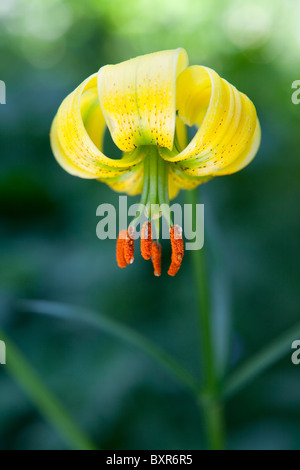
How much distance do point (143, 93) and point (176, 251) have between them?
1.16 feet

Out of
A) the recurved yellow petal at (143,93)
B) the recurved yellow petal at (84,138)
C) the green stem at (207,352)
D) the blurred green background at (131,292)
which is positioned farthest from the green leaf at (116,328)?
the recurved yellow petal at (143,93)

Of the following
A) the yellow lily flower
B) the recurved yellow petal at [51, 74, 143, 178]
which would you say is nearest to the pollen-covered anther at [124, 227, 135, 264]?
the yellow lily flower

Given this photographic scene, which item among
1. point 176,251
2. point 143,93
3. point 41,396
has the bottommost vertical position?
point 41,396

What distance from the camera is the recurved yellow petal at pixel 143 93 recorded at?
0.79 meters

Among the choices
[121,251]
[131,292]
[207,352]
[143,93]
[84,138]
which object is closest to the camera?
[143,93]

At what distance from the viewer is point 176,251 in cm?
101

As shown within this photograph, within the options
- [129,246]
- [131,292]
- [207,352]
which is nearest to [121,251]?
[129,246]

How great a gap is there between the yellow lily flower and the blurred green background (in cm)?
25

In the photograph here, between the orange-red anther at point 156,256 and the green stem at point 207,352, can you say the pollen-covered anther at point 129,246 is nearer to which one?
the orange-red anther at point 156,256

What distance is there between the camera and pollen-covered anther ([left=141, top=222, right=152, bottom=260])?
1034 millimetres

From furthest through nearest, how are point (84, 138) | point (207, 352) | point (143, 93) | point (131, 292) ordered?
1. point (131, 292)
2. point (207, 352)
3. point (84, 138)
4. point (143, 93)

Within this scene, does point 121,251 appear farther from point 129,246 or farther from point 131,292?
point 131,292

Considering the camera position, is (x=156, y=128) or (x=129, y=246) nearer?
(x=156, y=128)
